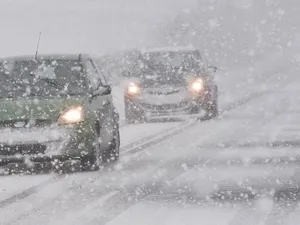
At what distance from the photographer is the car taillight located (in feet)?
59.7

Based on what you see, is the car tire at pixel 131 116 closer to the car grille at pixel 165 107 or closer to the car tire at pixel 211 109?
the car grille at pixel 165 107

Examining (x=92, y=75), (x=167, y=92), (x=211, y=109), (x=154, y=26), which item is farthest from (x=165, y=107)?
(x=154, y=26)

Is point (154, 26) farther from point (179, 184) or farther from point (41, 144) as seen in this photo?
point (179, 184)

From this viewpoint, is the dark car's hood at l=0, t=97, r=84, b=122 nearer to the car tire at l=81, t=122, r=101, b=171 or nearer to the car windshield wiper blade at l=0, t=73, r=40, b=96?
the car windshield wiper blade at l=0, t=73, r=40, b=96

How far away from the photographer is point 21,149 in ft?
33.2

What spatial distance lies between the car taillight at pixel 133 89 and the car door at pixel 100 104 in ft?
20.6

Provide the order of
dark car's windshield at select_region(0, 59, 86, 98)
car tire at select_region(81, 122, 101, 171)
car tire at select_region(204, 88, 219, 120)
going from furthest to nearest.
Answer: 1. car tire at select_region(204, 88, 219, 120)
2. dark car's windshield at select_region(0, 59, 86, 98)
3. car tire at select_region(81, 122, 101, 171)

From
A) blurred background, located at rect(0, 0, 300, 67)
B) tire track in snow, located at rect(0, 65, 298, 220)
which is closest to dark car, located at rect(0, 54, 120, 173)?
tire track in snow, located at rect(0, 65, 298, 220)

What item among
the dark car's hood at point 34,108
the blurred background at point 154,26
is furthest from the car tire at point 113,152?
the blurred background at point 154,26

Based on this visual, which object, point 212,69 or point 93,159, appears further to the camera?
point 212,69

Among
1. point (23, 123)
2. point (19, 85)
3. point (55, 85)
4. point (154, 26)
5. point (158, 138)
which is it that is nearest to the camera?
point (23, 123)

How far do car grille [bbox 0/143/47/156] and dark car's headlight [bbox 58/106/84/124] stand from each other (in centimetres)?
42

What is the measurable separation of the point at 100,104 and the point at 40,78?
0.89 metres

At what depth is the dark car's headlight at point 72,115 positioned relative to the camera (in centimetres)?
1033
